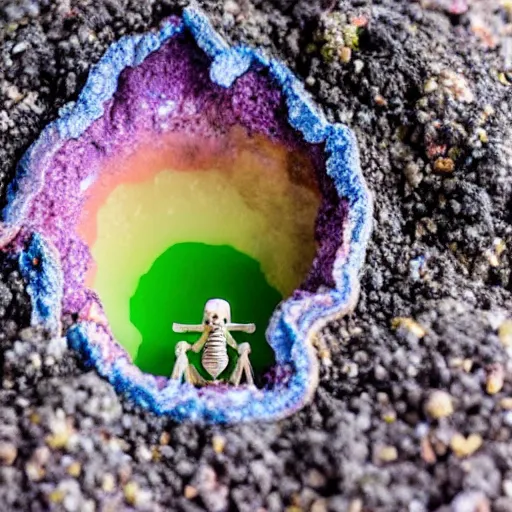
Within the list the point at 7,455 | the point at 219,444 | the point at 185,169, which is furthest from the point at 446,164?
the point at 7,455

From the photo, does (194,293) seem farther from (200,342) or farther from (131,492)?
(131,492)

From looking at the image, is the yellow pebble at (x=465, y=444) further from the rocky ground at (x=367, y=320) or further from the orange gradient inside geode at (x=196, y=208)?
the orange gradient inside geode at (x=196, y=208)

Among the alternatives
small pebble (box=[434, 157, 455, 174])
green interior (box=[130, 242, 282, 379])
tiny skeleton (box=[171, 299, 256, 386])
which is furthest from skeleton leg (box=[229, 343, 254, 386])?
small pebble (box=[434, 157, 455, 174])

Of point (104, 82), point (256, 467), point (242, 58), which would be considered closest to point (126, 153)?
point (104, 82)

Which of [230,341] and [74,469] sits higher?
[230,341]

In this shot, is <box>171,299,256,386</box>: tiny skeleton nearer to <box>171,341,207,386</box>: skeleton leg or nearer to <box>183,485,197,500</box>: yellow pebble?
<box>171,341,207,386</box>: skeleton leg

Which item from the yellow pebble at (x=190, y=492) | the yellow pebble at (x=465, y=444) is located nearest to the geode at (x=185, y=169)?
the yellow pebble at (x=190, y=492)

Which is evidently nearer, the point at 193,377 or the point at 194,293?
the point at 193,377
